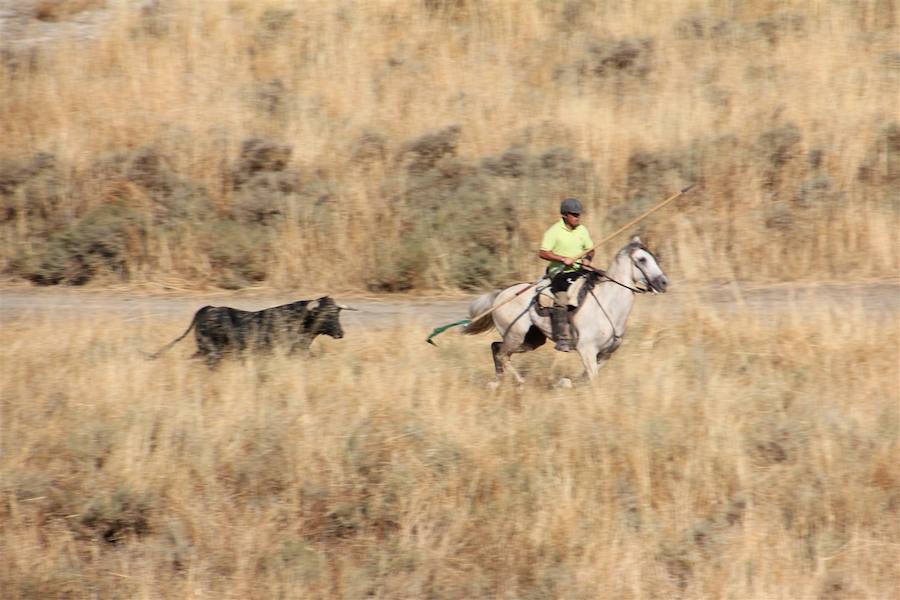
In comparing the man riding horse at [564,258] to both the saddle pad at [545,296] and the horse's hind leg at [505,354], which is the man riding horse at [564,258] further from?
the horse's hind leg at [505,354]

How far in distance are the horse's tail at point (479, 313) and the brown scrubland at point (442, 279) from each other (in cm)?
44

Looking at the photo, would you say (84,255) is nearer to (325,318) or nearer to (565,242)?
(325,318)

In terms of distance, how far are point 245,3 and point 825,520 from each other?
658 inches

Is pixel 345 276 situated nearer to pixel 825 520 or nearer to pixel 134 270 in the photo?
pixel 134 270

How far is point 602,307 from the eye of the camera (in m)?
11.0

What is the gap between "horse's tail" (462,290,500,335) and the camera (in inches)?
459

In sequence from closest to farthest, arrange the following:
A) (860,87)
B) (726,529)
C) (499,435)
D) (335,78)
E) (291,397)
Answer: (726,529) < (499,435) < (291,397) < (860,87) < (335,78)

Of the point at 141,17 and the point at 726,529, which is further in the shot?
the point at 141,17

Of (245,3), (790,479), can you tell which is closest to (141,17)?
(245,3)

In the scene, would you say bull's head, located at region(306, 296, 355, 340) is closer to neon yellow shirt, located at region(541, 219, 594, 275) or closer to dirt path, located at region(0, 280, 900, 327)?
dirt path, located at region(0, 280, 900, 327)

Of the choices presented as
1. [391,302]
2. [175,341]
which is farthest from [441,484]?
[391,302]

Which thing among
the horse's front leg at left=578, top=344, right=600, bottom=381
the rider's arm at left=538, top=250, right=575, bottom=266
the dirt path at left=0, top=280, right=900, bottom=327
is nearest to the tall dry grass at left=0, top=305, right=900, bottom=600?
the horse's front leg at left=578, top=344, right=600, bottom=381

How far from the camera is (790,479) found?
9.70 meters

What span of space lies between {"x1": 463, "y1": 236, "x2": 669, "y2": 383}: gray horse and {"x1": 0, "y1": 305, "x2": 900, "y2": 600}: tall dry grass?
37 cm
